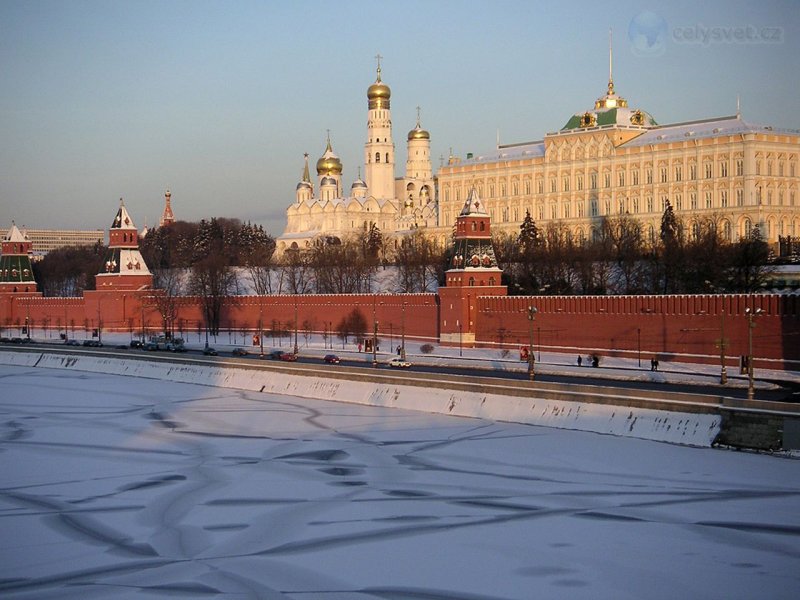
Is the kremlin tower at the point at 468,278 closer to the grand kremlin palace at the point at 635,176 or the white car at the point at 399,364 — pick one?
the white car at the point at 399,364

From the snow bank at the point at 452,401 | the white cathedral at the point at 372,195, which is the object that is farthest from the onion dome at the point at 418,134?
the snow bank at the point at 452,401

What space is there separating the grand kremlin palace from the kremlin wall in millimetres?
21951

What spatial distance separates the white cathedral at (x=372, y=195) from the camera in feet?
384

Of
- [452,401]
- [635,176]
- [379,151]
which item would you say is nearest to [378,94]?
[379,151]

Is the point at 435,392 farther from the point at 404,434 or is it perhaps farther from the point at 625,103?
the point at 625,103

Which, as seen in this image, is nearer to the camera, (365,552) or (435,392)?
(365,552)

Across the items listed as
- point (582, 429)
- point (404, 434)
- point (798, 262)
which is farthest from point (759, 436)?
point (798, 262)

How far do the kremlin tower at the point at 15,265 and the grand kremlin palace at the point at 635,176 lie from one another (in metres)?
31.9

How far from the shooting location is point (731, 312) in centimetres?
4447

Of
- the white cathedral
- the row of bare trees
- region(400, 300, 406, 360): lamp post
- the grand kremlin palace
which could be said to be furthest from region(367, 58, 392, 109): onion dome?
region(400, 300, 406, 360): lamp post

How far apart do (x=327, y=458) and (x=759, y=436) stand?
393 inches

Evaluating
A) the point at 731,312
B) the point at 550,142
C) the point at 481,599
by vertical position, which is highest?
the point at 550,142

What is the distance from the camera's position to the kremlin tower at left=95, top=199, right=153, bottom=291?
245ft

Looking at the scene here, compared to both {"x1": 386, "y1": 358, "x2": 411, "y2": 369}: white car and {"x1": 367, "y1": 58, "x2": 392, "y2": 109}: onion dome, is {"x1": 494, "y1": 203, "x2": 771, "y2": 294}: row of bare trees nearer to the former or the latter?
{"x1": 386, "y1": 358, "x2": 411, "y2": 369}: white car
